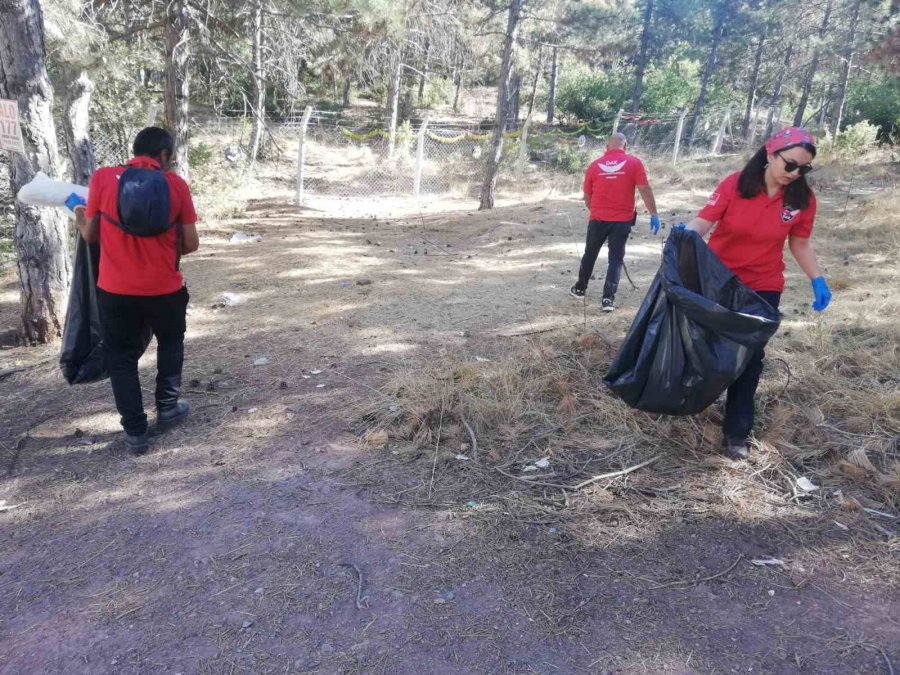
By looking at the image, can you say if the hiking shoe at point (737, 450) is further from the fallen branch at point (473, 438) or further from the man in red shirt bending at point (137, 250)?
the man in red shirt bending at point (137, 250)

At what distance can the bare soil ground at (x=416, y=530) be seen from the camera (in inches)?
84.4

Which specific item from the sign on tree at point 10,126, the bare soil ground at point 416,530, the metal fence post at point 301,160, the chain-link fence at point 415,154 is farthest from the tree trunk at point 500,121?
the sign on tree at point 10,126

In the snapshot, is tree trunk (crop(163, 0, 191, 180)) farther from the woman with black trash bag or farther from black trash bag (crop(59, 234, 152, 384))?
the woman with black trash bag

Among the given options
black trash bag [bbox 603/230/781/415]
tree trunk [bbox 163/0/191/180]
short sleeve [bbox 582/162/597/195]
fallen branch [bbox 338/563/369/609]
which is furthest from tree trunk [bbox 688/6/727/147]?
fallen branch [bbox 338/563/369/609]

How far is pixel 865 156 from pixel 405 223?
12.6 meters

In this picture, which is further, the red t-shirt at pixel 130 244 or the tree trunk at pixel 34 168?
the tree trunk at pixel 34 168

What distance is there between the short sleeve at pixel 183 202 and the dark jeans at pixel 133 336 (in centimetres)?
40

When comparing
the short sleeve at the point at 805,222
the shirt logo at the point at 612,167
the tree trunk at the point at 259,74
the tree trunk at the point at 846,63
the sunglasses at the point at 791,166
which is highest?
the tree trunk at the point at 846,63

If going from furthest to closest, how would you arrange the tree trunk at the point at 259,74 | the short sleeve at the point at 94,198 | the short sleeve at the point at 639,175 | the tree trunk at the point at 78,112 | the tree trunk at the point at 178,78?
the tree trunk at the point at 259,74, the tree trunk at the point at 178,78, the tree trunk at the point at 78,112, the short sleeve at the point at 639,175, the short sleeve at the point at 94,198

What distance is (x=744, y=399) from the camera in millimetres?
3131

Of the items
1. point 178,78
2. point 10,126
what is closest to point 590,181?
point 10,126

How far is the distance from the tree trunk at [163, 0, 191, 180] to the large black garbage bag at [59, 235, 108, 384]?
6432mm

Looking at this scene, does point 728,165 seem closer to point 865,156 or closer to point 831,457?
point 865,156

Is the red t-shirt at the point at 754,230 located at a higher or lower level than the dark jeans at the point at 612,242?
higher
